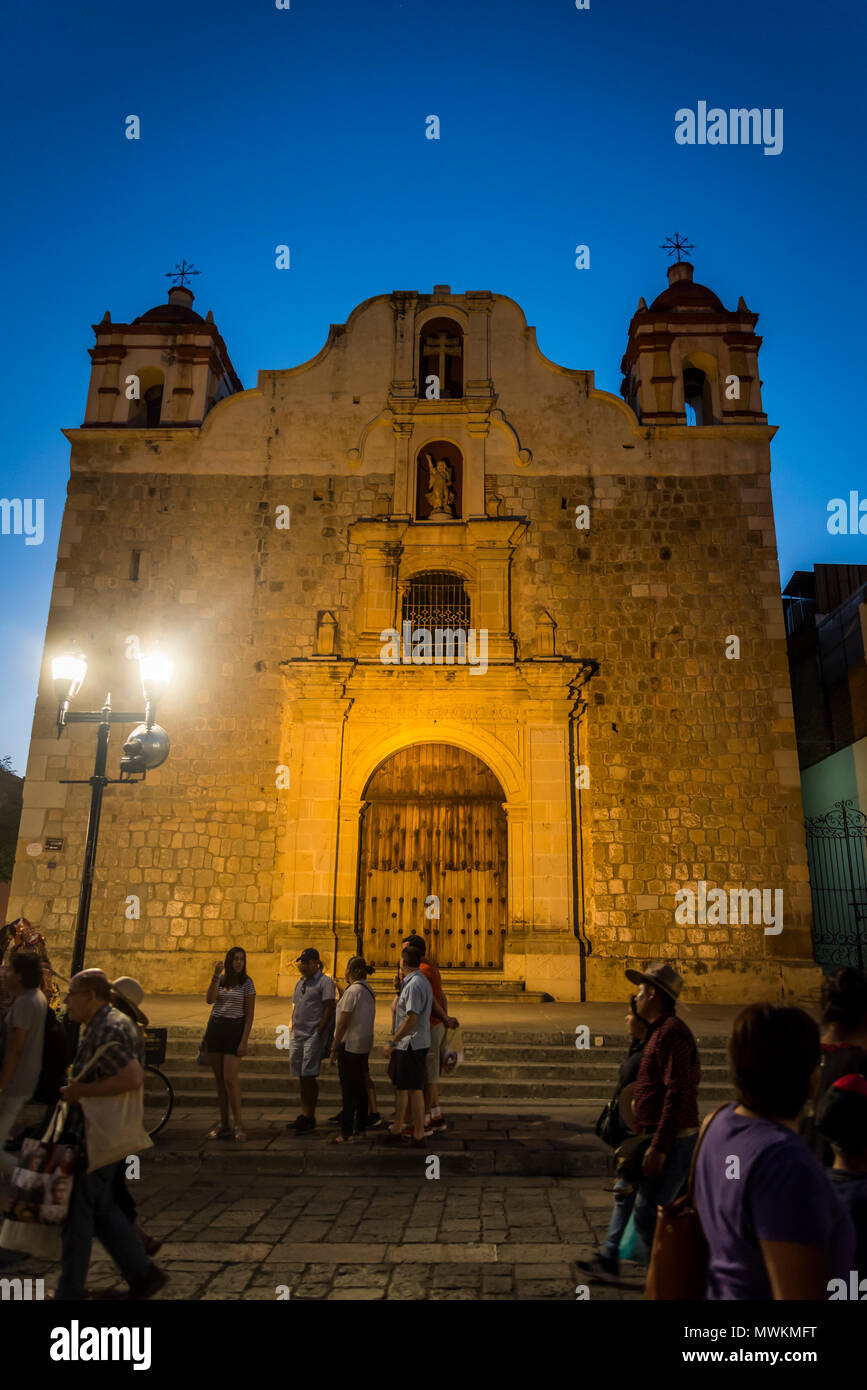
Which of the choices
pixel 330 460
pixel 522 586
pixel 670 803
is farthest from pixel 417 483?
pixel 670 803

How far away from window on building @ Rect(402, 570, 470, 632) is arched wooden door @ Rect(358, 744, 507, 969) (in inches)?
82.5

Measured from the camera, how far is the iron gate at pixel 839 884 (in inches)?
534

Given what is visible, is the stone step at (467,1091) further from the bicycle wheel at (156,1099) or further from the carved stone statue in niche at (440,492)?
the carved stone statue in niche at (440,492)

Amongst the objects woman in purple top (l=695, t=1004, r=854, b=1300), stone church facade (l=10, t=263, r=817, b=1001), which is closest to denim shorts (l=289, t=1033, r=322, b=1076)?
stone church facade (l=10, t=263, r=817, b=1001)

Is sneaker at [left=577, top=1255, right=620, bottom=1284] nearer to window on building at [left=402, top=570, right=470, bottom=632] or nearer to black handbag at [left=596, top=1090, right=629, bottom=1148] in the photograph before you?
black handbag at [left=596, top=1090, right=629, bottom=1148]

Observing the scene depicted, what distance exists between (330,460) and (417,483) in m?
1.56

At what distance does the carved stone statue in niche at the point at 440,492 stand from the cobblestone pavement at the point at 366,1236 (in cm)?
1054

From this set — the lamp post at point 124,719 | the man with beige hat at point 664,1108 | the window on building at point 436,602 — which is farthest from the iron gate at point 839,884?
the lamp post at point 124,719

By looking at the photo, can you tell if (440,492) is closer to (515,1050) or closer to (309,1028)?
(515,1050)

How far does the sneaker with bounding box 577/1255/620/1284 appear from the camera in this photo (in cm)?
396

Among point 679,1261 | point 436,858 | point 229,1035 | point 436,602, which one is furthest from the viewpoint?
point 436,602

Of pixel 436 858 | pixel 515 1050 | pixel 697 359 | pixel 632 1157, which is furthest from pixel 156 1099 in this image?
pixel 697 359

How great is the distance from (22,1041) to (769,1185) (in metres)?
4.02

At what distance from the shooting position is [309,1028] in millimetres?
6969
